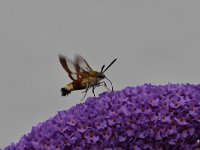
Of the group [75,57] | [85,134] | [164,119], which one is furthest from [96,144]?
Result: [75,57]

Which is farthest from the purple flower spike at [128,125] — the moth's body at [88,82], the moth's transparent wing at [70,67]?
the moth's transparent wing at [70,67]

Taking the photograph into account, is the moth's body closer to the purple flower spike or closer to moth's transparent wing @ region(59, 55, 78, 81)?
moth's transparent wing @ region(59, 55, 78, 81)

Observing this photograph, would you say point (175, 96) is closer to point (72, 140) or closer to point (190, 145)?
point (190, 145)

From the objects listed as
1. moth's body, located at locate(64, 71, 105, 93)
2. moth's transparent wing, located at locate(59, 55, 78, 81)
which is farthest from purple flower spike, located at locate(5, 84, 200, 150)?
moth's transparent wing, located at locate(59, 55, 78, 81)

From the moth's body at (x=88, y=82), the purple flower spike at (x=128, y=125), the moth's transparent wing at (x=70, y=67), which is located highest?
the moth's transparent wing at (x=70, y=67)

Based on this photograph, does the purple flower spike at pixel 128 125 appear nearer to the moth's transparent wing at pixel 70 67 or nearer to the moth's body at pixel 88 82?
the moth's body at pixel 88 82

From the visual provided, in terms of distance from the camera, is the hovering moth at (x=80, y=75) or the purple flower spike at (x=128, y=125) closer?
the purple flower spike at (x=128, y=125)

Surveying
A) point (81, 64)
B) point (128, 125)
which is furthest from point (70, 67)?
point (128, 125)

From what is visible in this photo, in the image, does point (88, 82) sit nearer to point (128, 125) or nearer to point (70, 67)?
point (70, 67)
